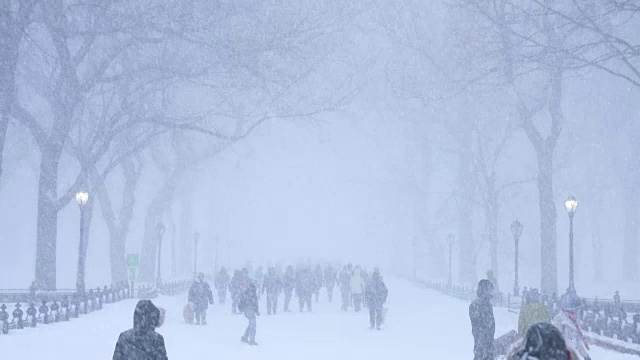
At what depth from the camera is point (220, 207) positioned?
9569 centimetres

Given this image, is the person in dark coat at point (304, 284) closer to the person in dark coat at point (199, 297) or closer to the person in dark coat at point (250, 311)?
the person in dark coat at point (199, 297)

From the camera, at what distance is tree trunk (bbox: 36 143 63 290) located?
83.2 ft

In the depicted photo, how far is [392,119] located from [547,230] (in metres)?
29.7

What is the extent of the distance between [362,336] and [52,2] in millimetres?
13132

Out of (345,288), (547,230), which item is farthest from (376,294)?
(547,230)

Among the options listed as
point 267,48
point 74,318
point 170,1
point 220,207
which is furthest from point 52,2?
point 220,207

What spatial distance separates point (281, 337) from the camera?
64.7ft

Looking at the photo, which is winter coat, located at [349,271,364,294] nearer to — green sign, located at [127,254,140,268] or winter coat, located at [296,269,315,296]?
winter coat, located at [296,269,315,296]

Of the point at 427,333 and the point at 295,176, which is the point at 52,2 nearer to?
the point at 427,333

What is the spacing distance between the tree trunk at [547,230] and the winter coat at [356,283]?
690cm

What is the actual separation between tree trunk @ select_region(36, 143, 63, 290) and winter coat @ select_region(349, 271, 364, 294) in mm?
9999

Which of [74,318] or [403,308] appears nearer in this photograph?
[74,318]

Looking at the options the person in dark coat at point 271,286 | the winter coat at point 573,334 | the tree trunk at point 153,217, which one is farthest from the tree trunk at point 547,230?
the winter coat at point 573,334

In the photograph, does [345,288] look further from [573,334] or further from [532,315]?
[532,315]
